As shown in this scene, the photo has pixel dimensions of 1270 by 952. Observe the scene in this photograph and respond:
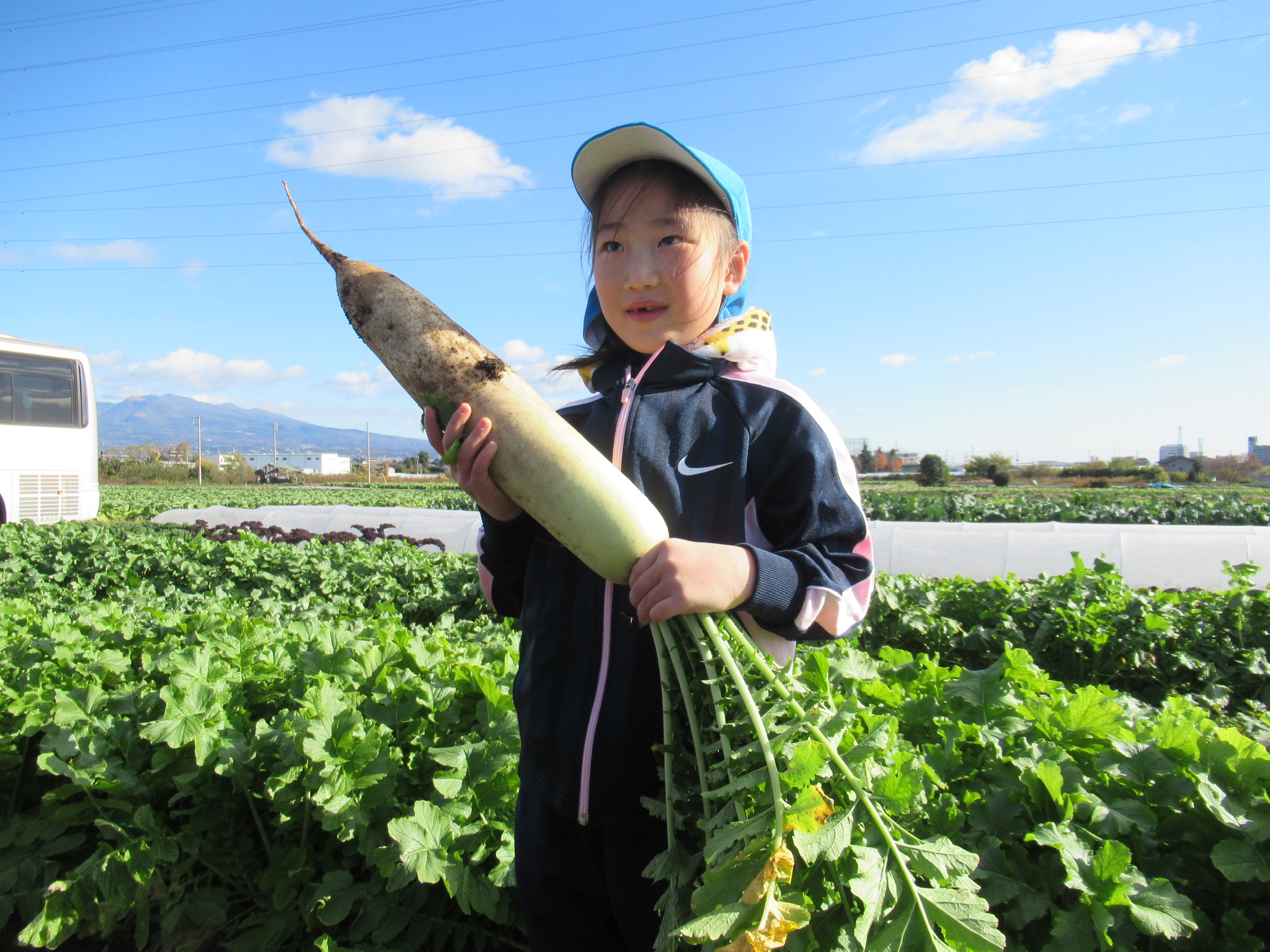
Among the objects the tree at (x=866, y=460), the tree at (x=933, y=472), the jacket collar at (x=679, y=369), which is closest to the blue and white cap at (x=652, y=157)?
the jacket collar at (x=679, y=369)

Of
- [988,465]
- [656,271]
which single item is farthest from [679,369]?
[988,465]

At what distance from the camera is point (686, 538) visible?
4.49 ft

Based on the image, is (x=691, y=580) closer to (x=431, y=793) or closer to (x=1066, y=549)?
(x=431, y=793)

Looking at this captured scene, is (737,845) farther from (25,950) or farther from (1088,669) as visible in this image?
(1088,669)

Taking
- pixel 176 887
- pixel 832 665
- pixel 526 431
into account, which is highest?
pixel 526 431

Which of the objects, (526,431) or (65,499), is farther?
(65,499)

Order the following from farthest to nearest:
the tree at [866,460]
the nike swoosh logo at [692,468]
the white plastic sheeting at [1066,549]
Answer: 1. the tree at [866,460]
2. the white plastic sheeting at [1066,549]
3. the nike swoosh logo at [692,468]

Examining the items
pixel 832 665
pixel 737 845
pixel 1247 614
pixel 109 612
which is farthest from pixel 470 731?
pixel 1247 614

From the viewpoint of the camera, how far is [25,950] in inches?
95.4

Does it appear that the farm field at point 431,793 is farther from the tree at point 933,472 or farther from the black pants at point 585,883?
the tree at point 933,472

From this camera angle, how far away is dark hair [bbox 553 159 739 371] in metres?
1.49

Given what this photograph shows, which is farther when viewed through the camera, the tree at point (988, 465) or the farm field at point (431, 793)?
the tree at point (988, 465)

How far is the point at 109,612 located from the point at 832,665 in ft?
10.9

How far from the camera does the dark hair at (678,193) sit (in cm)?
149
